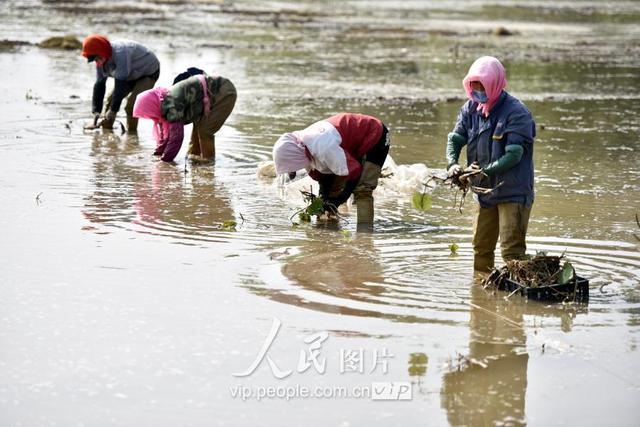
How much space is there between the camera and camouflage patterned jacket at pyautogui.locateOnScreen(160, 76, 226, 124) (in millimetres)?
11156

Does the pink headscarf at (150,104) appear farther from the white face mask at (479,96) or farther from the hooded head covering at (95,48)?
the white face mask at (479,96)

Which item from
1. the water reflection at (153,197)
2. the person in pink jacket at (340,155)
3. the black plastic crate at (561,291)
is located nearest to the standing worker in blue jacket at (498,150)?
the black plastic crate at (561,291)

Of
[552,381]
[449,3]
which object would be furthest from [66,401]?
[449,3]

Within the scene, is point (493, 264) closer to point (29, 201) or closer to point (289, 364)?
point (289, 364)

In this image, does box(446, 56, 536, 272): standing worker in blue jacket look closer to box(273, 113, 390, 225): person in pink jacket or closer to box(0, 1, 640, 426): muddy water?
box(0, 1, 640, 426): muddy water

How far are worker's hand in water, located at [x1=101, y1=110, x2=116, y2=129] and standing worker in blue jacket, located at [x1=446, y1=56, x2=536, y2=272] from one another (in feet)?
21.6

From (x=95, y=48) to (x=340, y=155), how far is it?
16.1 feet

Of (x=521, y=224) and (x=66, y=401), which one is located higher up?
(x=521, y=224)

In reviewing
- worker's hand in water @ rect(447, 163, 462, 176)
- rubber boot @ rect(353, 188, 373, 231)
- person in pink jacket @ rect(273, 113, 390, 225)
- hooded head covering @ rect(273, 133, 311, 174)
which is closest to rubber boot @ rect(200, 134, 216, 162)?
person in pink jacket @ rect(273, 113, 390, 225)

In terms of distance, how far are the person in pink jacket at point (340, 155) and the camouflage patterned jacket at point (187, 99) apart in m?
2.49

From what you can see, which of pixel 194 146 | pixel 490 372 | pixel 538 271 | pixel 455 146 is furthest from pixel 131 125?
pixel 490 372

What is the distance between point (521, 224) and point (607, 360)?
56.0 inches

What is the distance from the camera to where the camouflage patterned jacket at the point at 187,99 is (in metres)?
11.2

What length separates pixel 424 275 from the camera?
7.64m
